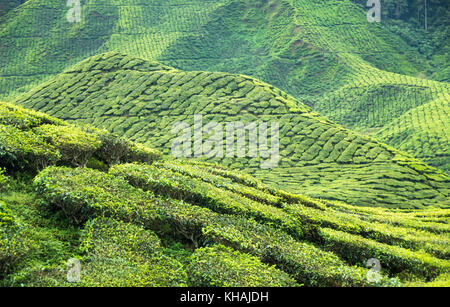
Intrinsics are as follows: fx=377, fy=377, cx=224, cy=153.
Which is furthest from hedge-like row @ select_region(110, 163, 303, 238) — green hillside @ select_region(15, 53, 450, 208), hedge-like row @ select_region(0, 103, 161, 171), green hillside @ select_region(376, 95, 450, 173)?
green hillside @ select_region(376, 95, 450, 173)

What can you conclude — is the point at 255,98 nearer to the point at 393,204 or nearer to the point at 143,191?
the point at 393,204

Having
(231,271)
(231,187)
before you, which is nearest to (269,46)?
(231,187)

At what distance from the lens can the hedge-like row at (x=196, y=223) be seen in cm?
747

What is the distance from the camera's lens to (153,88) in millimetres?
28547

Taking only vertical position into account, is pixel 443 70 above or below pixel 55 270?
above

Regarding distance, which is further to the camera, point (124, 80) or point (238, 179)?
point (124, 80)

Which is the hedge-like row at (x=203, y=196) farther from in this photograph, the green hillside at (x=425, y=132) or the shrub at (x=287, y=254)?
the green hillside at (x=425, y=132)

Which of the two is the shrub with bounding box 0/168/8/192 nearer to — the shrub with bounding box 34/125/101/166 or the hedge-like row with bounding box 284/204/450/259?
the shrub with bounding box 34/125/101/166

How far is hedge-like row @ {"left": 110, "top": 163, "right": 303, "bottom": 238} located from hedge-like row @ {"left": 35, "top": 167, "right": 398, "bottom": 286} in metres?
0.46

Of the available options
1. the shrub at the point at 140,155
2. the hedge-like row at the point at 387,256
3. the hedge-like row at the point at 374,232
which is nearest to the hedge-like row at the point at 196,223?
the hedge-like row at the point at 387,256

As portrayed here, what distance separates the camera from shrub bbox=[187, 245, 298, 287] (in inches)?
257

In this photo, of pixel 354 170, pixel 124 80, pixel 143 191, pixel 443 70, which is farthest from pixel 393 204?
pixel 443 70

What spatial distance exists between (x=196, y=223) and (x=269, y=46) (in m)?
42.5

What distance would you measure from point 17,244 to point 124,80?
2463 cm
